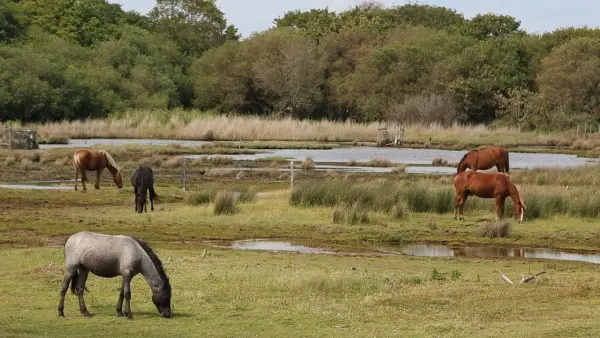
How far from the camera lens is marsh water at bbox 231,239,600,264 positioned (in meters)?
23.6

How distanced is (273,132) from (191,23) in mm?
49197

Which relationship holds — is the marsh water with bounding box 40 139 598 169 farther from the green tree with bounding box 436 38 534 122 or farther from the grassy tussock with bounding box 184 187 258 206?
the green tree with bounding box 436 38 534 122

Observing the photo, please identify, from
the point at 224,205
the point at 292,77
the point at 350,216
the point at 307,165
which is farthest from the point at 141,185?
the point at 292,77

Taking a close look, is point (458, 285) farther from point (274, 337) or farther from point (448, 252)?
point (448, 252)

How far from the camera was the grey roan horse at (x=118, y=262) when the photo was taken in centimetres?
1412

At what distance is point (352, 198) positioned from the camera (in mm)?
30281

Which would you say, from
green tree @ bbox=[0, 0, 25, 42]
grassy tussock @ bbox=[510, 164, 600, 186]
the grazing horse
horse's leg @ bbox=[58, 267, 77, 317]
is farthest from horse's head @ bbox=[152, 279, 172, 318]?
green tree @ bbox=[0, 0, 25, 42]

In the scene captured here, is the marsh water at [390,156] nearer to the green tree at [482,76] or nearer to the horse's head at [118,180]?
the horse's head at [118,180]

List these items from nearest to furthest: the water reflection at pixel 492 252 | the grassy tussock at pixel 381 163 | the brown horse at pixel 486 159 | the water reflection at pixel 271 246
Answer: the water reflection at pixel 492 252, the water reflection at pixel 271 246, the brown horse at pixel 486 159, the grassy tussock at pixel 381 163

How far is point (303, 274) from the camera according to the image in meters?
18.2

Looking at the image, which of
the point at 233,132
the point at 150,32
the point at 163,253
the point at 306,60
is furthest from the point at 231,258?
the point at 150,32

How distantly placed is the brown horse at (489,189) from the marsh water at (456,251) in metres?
3.55

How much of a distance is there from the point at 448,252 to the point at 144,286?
8.76 meters

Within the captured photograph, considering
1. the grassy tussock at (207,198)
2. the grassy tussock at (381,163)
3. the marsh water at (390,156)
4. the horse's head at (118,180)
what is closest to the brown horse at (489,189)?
the grassy tussock at (207,198)
